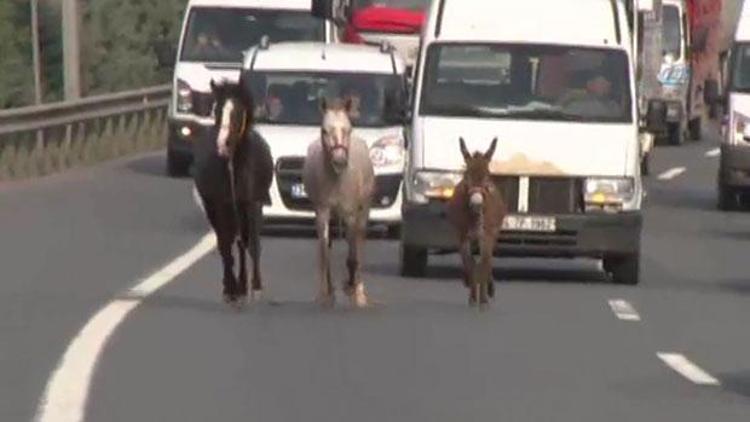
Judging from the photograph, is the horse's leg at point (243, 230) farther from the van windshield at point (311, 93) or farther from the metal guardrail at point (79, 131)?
the metal guardrail at point (79, 131)

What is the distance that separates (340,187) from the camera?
20.3 m

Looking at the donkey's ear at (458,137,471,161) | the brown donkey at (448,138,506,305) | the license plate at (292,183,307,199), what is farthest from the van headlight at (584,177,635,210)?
the license plate at (292,183,307,199)

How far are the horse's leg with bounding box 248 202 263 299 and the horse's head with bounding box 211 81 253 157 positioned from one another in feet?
1.72

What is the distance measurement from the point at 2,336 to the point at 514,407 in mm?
4617

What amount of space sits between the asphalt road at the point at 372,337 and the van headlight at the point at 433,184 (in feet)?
2.36

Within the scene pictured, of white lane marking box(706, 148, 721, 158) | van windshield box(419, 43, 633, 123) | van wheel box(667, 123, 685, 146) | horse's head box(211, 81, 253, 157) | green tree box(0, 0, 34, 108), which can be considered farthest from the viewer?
green tree box(0, 0, 34, 108)

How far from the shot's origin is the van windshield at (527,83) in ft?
76.3

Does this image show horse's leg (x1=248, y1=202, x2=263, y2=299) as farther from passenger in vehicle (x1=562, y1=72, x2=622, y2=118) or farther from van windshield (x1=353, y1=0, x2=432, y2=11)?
van windshield (x1=353, y1=0, x2=432, y2=11)

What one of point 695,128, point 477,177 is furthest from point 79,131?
point 477,177

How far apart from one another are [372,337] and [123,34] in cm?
6209

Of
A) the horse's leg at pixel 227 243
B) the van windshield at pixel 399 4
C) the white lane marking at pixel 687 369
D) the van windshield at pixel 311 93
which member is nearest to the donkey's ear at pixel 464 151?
the horse's leg at pixel 227 243

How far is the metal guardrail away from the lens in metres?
38.9

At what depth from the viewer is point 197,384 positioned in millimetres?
14648

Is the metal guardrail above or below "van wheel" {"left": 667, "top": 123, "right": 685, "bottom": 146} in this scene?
above
